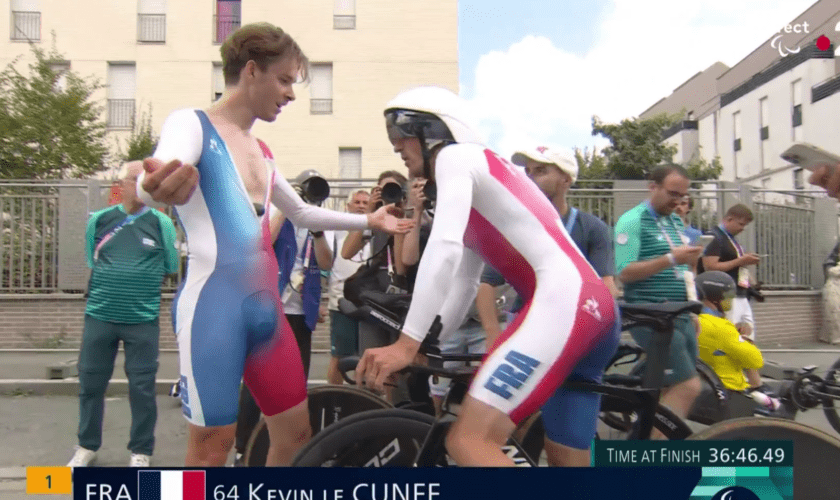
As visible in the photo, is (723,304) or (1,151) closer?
(723,304)

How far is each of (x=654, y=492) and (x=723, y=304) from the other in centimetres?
313

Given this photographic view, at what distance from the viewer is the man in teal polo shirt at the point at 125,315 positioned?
4.24 metres

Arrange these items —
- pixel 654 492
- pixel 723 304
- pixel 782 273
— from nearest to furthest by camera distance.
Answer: pixel 654 492 → pixel 723 304 → pixel 782 273

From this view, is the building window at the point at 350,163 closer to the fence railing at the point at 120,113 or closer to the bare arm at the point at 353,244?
the bare arm at the point at 353,244

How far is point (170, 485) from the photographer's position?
2127 mm

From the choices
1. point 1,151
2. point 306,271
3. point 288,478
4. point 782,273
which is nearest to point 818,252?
point 782,273

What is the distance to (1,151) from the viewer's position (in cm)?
1206

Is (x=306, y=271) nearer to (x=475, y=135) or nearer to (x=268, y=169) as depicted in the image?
(x=268, y=169)

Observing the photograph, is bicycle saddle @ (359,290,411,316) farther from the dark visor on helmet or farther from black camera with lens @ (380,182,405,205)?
the dark visor on helmet

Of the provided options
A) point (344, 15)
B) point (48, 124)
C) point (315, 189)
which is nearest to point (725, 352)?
point (315, 189)

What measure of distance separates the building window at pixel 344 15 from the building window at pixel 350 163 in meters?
1.31

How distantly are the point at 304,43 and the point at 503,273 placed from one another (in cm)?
170

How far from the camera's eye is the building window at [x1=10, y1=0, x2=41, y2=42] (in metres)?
13.6

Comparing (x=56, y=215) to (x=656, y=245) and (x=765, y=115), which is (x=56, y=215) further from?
(x=765, y=115)
